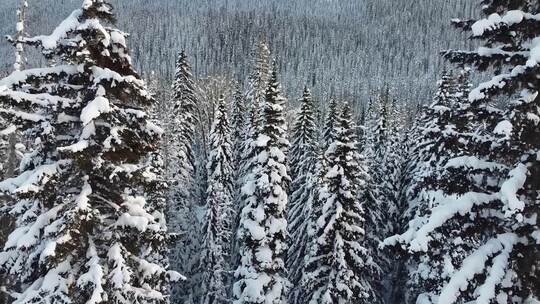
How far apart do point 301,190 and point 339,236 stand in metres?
12.3

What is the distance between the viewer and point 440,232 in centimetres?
965

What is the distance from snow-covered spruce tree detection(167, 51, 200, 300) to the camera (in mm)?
40375

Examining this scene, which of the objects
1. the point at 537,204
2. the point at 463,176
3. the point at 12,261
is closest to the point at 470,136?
the point at 463,176

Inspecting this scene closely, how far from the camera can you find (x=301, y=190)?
36.6m

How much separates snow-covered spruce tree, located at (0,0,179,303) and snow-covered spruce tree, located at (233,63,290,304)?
11.8m

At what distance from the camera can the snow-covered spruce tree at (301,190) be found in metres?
31.8

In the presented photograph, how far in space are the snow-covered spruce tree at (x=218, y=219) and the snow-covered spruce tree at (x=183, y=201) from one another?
8.70ft

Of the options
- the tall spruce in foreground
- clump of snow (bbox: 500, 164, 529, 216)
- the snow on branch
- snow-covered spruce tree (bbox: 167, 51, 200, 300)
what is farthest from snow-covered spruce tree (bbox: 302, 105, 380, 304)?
clump of snow (bbox: 500, 164, 529, 216)

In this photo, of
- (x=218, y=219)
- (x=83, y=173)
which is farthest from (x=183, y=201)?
(x=83, y=173)

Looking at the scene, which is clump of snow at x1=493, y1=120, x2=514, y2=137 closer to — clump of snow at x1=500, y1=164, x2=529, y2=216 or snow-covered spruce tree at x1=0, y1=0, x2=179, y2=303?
clump of snow at x1=500, y1=164, x2=529, y2=216

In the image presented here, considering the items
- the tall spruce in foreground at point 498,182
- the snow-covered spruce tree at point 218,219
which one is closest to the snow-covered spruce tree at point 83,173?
the tall spruce in foreground at point 498,182

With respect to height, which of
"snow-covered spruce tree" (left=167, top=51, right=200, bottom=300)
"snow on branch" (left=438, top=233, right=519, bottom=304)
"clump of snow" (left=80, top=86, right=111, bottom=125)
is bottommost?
"snow-covered spruce tree" (left=167, top=51, right=200, bottom=300)

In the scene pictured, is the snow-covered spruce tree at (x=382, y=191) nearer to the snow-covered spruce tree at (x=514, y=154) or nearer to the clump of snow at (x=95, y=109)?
the snow-covered spruce tree at (x=514, y=154)

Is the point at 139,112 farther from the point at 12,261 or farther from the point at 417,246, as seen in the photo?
the point at 417,246
